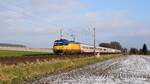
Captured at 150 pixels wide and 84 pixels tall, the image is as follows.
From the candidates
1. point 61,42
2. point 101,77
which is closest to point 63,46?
point 61,42

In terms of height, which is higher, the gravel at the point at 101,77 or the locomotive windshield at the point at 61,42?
the locomotive windshield at the point at 61,42

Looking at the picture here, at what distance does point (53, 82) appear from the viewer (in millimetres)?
21359

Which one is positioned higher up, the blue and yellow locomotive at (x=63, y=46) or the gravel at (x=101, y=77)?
the blue and yellow locomotive at (x=63, y=46)

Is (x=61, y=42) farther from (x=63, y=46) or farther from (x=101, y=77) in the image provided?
(x=101, y=77)

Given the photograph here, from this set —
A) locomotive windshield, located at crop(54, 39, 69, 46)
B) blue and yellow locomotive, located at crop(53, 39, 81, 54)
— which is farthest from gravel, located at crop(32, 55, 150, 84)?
locomotive windshield, located at crop(54, 39, 69, 46)

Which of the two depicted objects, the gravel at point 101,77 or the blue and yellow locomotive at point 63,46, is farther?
the blue and yellow locomotive at point 63,46

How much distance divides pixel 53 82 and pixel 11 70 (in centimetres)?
664

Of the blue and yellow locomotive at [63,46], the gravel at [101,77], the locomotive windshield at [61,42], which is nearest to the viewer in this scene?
the gravel at [101,77]

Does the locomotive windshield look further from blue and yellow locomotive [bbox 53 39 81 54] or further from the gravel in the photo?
the gravel

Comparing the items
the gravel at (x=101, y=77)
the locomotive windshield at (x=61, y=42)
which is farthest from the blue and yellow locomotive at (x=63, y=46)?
the gravel at (x=101, y=77)

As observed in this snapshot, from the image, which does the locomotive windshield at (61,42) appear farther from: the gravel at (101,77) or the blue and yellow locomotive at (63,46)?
the gravel at (101,77)

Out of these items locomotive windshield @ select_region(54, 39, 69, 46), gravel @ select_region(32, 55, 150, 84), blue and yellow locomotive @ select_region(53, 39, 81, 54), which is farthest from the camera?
locomotive windshield @ select_region(54, 39, 69, 46)

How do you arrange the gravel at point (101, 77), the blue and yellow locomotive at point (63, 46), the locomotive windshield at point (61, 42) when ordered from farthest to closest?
1. the locomotive windshield at point (61, 42)
2. the blue and yellow locomotive at point (63, 46)
3. the gravel at point (101, 77)

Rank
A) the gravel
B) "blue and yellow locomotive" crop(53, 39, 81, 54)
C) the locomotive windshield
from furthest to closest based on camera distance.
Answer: the locomotive windshield → "blue and yellow locomotive" crop(53, 39, 81, 54) → the gravel
